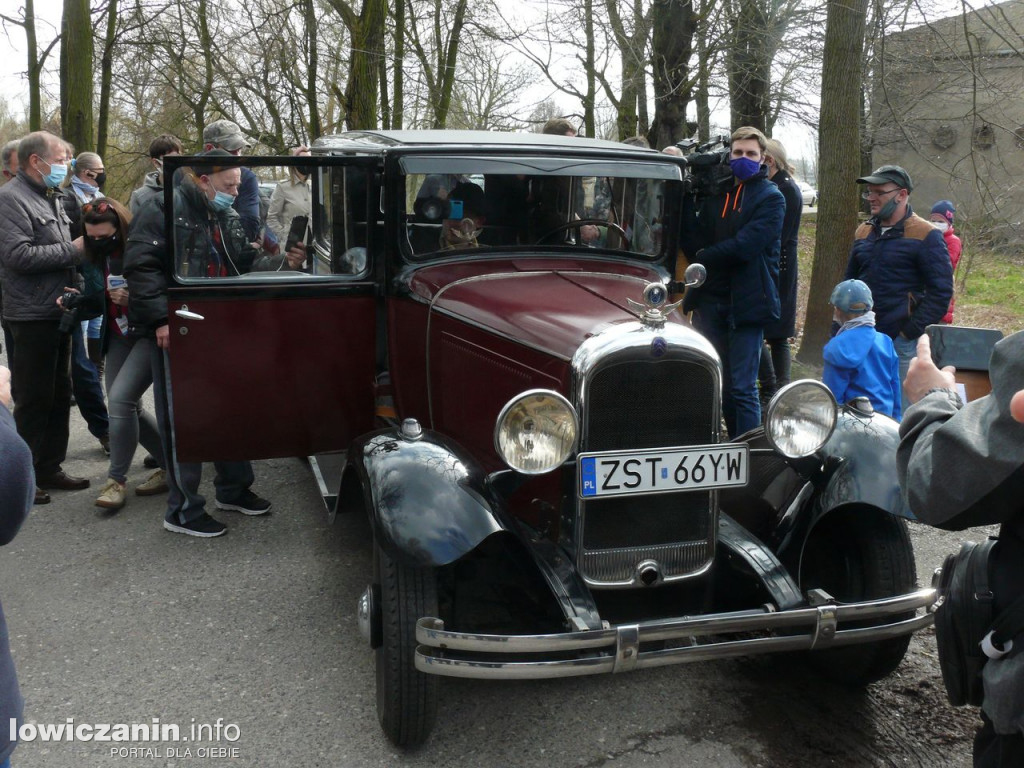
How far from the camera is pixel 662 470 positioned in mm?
3029

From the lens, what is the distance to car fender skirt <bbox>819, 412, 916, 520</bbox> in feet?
10.6

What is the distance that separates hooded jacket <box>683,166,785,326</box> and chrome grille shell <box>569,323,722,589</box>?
2.03 meters

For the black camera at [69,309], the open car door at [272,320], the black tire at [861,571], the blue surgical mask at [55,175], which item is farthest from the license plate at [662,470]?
the blue surgical mask at [55,175]

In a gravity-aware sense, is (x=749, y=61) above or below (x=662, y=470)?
above

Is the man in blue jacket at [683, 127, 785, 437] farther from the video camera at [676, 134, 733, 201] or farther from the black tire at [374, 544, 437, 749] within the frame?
the black tire at [374, 544, 437, 749]

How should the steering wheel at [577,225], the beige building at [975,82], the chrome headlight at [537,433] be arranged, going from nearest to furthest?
the chrome headlight at [537,433] → the steering wheel at [577,225] → the beige building at [975,82]

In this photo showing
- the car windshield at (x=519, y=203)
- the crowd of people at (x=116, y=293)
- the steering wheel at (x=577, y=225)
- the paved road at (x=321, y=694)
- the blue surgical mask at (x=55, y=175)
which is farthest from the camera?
the blue surgical mask at (x=55, y=175)

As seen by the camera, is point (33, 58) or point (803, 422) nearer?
point (803, 422)

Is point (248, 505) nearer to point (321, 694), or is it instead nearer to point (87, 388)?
point (87, 388)

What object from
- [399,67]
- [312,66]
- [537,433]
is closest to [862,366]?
[537,433]

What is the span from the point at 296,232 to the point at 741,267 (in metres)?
2.46

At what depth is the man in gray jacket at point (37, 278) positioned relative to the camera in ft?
16.8

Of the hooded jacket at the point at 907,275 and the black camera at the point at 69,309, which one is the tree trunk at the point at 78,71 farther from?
the hooded jacket at the point at 907,275

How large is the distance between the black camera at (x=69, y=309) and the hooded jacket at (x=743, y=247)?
11.4 feet
